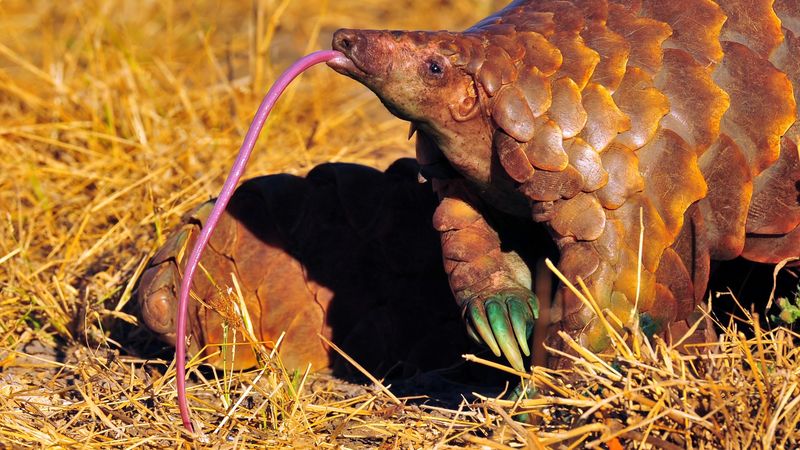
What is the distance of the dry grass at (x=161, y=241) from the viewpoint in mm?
1991

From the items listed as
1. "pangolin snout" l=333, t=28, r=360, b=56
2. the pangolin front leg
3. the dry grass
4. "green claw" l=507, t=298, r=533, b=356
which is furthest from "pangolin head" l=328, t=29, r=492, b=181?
the dry grass

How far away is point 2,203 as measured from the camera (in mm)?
3547

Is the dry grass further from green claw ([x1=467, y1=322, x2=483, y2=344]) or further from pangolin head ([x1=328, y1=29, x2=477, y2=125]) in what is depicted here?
pangolin head ([x1=328, y1=29, x2=477, y2=125])

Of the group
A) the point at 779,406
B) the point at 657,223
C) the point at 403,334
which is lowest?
the point at 403,334

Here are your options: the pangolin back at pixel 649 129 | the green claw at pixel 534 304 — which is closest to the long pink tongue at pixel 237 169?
the pangolin back at pixel 649 129

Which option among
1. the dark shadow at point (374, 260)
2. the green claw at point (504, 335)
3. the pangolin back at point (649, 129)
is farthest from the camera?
the dark shadow at point (374, 260)

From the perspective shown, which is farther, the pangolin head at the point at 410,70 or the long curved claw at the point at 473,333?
the long curved claw at the point at 473,333

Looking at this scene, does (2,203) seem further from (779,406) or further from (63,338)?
(779,406)

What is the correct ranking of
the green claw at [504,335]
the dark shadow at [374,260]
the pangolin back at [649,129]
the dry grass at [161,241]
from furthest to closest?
the dark shadow at [374,260] → the green claw at [504,335] → the pangolin back at [649,129] → the dry grass at [161,241]

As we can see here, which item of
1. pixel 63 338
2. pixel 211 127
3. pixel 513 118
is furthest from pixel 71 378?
pixel 211 127

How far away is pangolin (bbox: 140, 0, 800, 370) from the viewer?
215 centimetres

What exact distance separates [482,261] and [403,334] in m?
0.47

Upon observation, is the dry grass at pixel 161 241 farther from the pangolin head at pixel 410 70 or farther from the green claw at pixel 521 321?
the pangolin head at pixel 410 70

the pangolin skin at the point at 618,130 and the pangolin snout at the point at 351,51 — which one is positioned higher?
the pangolin snout at the point at 351,51
